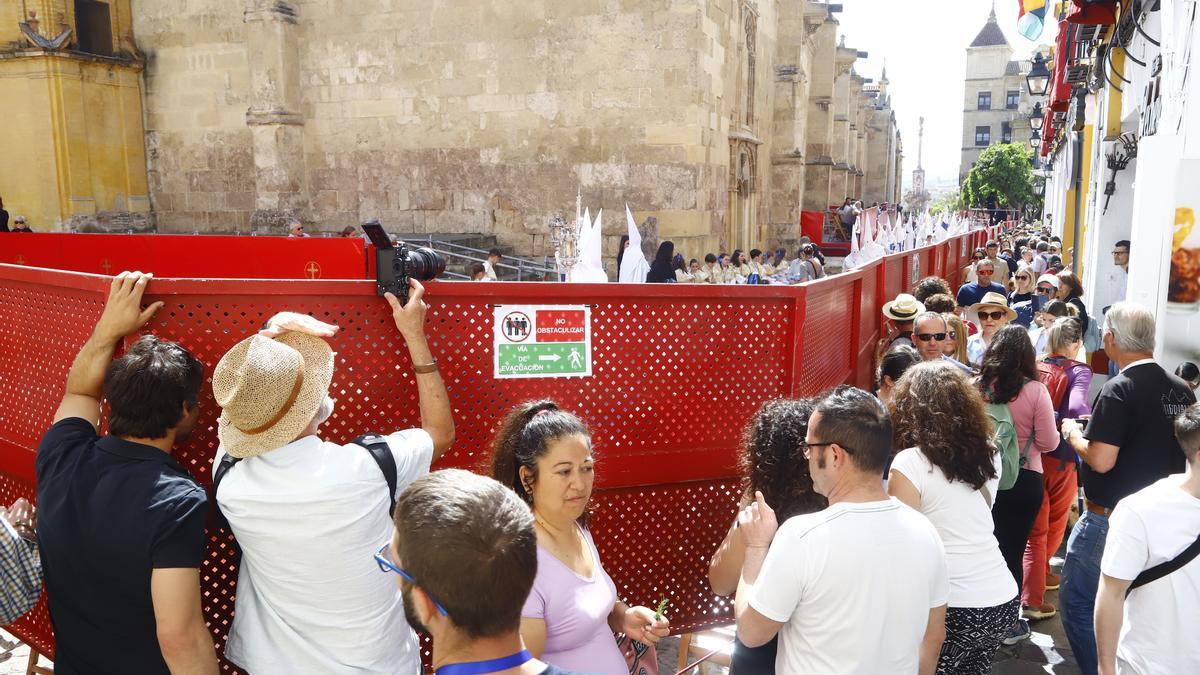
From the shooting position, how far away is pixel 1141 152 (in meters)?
4.95

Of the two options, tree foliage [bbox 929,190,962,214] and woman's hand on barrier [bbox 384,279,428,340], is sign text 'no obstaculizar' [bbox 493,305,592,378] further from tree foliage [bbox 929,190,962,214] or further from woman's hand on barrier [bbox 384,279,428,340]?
tree foliage [bbox 929,190,962,214]

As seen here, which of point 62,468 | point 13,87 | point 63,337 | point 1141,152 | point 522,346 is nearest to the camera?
point 62,468

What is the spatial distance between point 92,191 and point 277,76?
198 inches

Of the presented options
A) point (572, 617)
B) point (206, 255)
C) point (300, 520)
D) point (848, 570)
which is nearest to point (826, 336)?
point (848, 570)

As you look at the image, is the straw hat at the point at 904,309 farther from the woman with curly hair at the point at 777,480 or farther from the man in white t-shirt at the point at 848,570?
the man in white t-shirt at the point at 848,570

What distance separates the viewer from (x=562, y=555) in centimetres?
245

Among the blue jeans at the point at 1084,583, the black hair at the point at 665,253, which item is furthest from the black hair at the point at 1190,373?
the black hair at the point at 665,253

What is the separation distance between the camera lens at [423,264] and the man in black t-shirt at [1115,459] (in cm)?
293

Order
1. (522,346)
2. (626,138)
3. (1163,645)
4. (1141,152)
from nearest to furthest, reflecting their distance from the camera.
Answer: (1163,645), (522,346), (1141,152), (626,138)

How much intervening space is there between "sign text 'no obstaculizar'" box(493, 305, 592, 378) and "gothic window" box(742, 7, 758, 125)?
15.4 meters

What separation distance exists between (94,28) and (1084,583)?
19609 millimetres

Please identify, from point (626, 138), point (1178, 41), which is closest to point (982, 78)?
point (626, 138)

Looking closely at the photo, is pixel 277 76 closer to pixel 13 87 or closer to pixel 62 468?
pixel 13 87

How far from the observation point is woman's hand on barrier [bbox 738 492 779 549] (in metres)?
2.47
